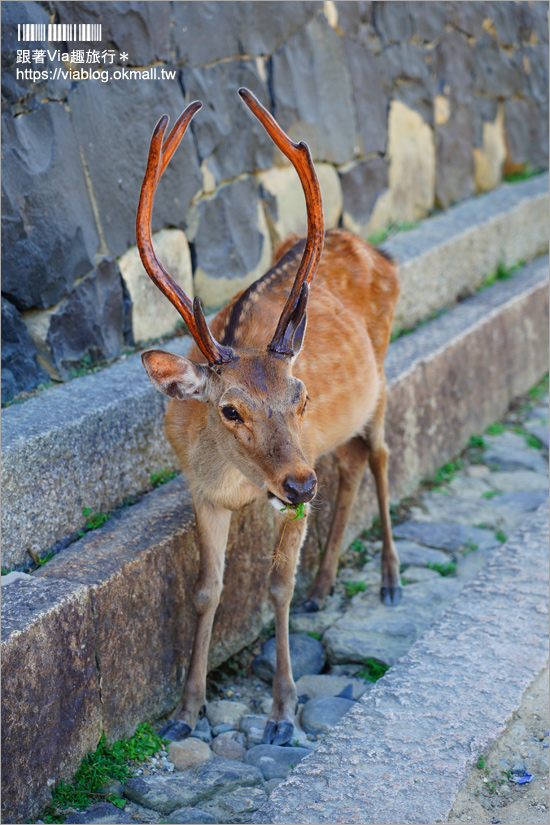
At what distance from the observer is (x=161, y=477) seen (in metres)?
4.09

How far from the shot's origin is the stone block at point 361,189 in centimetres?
634

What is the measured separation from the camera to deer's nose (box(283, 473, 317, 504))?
9.08 ft

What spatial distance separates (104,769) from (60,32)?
2.97m

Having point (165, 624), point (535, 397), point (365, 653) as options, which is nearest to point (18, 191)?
point (165, 624)

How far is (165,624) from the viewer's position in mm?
3496

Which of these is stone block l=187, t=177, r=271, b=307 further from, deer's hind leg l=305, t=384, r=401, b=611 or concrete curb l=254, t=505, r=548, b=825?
concrete curb l=254, t=505, r=548, b=825

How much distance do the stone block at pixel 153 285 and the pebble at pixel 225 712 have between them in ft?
6.05

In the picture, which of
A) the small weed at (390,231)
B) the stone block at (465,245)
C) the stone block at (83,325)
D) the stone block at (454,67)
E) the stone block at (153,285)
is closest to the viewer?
the stone block at (83,325)

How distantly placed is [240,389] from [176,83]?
2389 millimetres

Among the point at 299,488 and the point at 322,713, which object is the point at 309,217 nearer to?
the point at 299,488

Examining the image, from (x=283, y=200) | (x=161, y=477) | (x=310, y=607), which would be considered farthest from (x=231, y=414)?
(x=283, y=200)

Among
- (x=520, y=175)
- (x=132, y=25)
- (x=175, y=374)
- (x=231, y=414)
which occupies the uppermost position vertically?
(x=132, y=25)

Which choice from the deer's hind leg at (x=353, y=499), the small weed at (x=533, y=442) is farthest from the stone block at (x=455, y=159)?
the deer's hind leg at (x=353, y=499)

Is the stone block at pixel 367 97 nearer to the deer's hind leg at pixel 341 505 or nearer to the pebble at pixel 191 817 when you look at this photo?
the deer's hind leg at pixel 341 505
